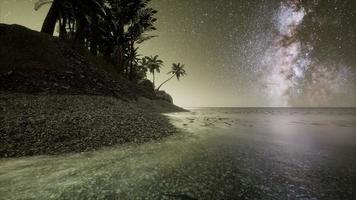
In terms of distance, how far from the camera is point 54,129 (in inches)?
416

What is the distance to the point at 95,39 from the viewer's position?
134ft

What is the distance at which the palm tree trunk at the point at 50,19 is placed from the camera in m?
27.0

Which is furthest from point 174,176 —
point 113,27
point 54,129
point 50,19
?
point 113,27

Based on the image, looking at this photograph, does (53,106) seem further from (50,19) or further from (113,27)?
(113,27)

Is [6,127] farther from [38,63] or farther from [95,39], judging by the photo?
[95,39]

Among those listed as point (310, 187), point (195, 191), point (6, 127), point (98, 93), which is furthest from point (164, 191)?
point (98, 93)

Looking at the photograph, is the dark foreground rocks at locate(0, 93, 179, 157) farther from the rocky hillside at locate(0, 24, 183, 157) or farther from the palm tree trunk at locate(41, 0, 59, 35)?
the palm tree trunk at locate(41, 0, 59, 35)

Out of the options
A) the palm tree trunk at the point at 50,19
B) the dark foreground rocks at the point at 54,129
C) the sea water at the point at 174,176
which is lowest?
the sea water at the point at 174,176

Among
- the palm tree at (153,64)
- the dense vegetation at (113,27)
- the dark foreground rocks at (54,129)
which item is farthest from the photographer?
the palm tree at (153,64)

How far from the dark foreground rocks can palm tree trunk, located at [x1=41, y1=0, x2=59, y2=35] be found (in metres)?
14.7

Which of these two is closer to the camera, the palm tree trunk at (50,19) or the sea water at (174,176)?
the sea water at (174,176)

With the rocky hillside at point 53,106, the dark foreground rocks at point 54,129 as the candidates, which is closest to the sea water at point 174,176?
the dark foreground rocks at point 54,129

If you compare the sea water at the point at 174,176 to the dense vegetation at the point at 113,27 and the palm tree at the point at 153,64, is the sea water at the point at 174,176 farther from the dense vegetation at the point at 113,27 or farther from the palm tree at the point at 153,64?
the palm tree at the point at 153,64

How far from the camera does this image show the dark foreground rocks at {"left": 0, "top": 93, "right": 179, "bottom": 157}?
9086mm
